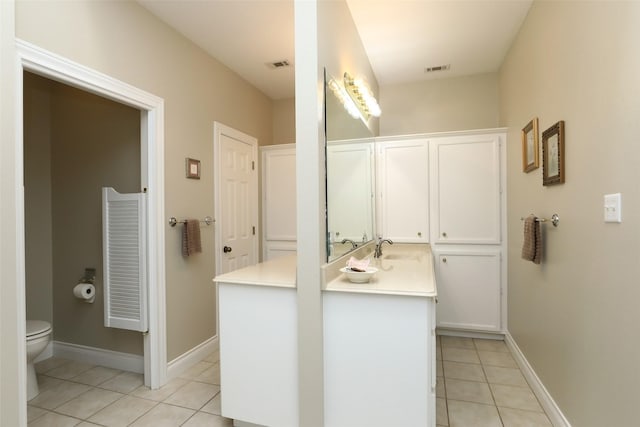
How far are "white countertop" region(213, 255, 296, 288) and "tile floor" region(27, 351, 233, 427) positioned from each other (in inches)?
33.5

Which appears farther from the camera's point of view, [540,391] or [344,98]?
[344,98]

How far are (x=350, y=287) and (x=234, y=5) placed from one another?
202 centimetres

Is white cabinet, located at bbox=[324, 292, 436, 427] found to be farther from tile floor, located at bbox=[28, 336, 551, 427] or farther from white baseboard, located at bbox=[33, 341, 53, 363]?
white baseboard, located at bbox=[33, 341, 53, 363]

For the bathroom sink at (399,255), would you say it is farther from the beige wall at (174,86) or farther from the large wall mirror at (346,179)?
the beige wall at (174,86)

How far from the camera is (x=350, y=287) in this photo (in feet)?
5.48

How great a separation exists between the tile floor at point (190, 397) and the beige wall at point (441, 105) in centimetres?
233

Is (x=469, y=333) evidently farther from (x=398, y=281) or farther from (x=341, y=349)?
(x=341, y=349)

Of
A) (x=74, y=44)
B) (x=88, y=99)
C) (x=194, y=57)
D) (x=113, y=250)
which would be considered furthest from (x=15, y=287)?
(x=194, y=57)

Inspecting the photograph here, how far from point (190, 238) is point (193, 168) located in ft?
1.87

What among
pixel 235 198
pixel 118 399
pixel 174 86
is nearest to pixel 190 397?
pixel 118 399

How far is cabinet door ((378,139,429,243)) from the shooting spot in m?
3.27

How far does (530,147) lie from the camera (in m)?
2.34

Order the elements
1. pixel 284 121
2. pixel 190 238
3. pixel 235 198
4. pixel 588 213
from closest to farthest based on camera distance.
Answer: pixel 588 213 < pixel 190 238 < pixel 235 198 < pixel 284 121

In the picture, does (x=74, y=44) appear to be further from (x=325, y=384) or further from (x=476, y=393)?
(x=476, y=393)
